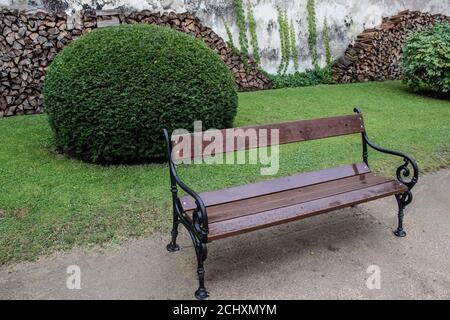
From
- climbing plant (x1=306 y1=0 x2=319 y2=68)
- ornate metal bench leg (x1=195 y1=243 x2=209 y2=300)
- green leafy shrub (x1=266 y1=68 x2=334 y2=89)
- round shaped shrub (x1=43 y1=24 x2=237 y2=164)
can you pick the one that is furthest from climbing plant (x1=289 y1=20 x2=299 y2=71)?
ornate metal bench leg (x1=195 y1=243 x2=209 y2=300)

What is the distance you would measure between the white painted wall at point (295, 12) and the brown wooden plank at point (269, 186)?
540cm

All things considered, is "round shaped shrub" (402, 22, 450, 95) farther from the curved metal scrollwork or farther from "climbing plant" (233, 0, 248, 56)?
the curved metal scrollwork

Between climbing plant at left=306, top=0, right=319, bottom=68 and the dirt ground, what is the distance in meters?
6.65

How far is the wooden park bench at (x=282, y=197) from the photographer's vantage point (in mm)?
2494

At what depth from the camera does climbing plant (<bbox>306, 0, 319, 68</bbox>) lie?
9102 mm

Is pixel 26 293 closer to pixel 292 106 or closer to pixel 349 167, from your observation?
pixel 349 167

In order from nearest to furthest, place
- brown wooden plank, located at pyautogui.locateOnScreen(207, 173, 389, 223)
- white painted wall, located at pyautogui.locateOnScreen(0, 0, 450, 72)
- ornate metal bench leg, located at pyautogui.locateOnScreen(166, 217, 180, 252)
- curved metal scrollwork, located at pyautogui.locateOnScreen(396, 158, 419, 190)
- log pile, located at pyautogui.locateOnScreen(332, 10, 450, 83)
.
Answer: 1. brown wooden plank, located at pyautogui.locateOnScreen(207, 173, 389, 223)
2. ornate metal bench leg, located at pyautogui.locateOnScreen(166, 217, 180, 252)
3. curved metal scrollwork, located at pyautogui.locateOnScreen(396, 158, 419, 190)
4. white painted wall, located at pyautogui.locateOnScreen(0, 0, 450, 72)
5. log pile, located at pyautogui.locateOnScreen(332, 10, 450, 83)

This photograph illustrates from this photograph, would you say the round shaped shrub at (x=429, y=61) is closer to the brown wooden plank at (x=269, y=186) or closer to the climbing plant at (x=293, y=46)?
the climbing plant at (x=293, y=46)

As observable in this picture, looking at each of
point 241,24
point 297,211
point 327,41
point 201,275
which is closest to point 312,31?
point 327,41

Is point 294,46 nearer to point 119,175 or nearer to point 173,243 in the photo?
point 119,175

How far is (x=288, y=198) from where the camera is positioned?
298 cm

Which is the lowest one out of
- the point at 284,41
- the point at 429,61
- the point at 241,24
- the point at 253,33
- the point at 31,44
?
the point at 429,61

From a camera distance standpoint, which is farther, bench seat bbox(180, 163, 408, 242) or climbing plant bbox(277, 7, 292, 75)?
climbing plant bbox(277, 7, 292, 75)
